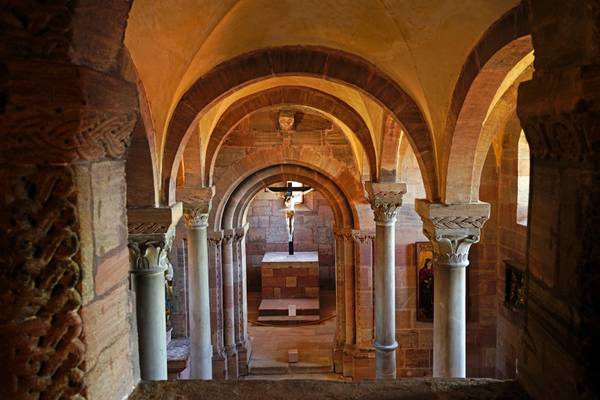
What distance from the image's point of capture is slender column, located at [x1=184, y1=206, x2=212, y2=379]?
7.71m

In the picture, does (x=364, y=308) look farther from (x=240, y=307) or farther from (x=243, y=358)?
(x=243, y=358)

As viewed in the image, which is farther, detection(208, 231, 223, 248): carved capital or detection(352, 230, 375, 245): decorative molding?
detection(208, 231, 223, 248): carved capital

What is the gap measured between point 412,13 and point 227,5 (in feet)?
5.20

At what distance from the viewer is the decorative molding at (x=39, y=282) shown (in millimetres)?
1670

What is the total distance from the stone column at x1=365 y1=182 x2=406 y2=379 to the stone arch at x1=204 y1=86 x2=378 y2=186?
0.52 m

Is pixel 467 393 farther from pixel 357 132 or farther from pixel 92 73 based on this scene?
pixel 357 132

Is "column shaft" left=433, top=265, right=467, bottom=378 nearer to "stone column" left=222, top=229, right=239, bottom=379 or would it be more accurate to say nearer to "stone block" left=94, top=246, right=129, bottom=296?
"stone block" left=94, top=246, right=129, bottom=296

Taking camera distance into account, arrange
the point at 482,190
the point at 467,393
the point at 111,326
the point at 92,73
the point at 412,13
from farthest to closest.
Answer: the point at 482,190 → the point at 412,13 → the point at 467,393 → the point at 111,326 → the point at 92,73

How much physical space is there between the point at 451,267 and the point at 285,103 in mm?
4426

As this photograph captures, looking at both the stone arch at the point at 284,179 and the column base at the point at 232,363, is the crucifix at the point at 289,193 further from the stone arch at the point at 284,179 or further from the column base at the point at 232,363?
the column base at the point at 232,363

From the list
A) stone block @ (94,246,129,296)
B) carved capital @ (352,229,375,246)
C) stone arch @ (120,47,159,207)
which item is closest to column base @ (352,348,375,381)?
carved capital @ (352,229,375,246)

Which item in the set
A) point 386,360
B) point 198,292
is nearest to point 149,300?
point 198,292

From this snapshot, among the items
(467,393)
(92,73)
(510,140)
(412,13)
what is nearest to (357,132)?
(510,140)

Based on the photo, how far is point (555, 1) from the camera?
186cm
